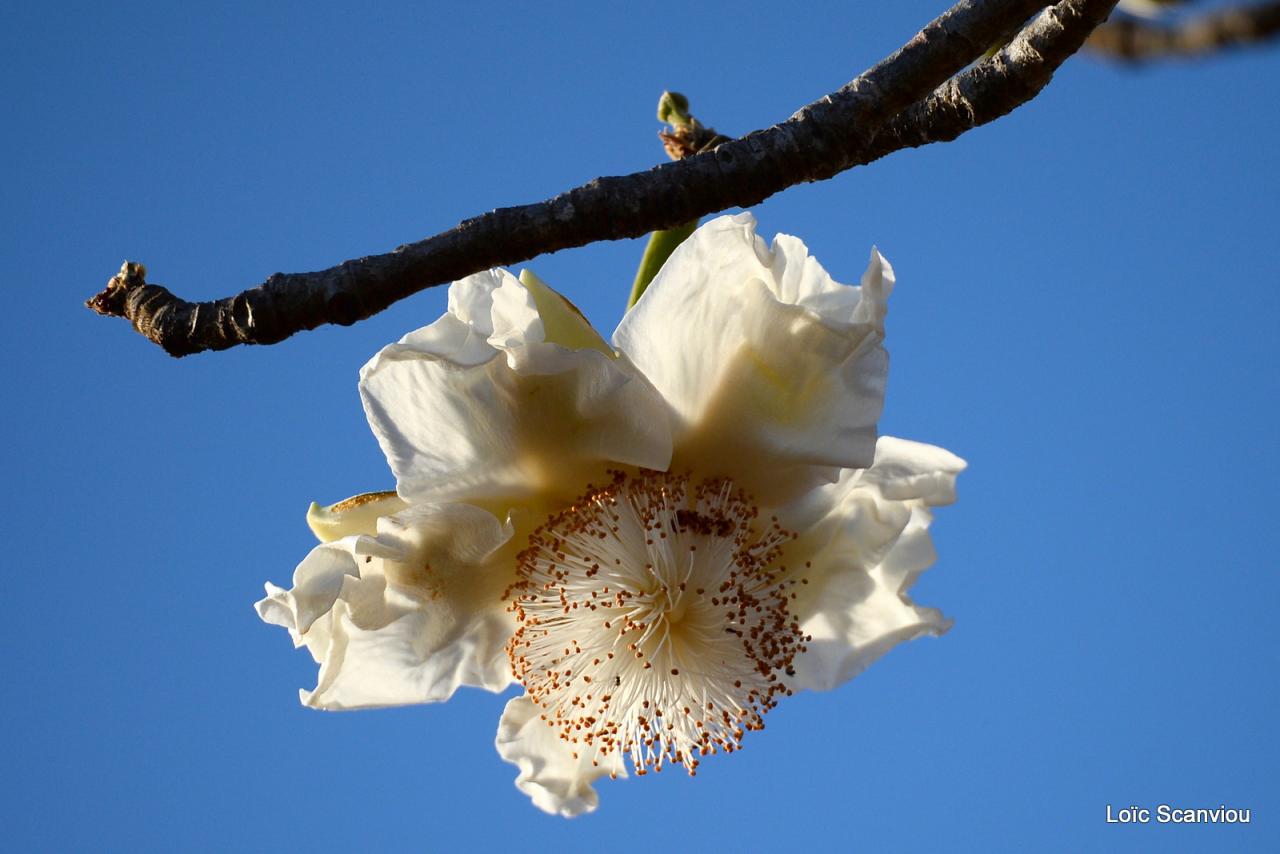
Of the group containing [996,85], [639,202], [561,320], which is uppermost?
[996,85]

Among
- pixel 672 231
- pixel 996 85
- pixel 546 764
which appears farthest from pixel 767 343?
pixel 546 764

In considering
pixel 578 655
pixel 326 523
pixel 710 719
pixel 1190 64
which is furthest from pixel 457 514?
pixel 1190 64

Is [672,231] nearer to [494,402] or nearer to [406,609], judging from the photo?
[494,402]

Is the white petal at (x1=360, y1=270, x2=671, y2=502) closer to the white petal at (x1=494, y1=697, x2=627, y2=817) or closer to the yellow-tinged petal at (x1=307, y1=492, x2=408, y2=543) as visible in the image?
the yellow-tinged petal at (x1=307, y1=492, x2=408, y2=543)

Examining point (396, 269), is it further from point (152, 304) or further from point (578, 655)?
point (578, 655)

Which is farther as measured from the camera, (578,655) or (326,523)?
(578,655)

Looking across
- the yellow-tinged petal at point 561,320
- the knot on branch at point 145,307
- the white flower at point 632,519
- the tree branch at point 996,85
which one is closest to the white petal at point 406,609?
the white flower at point 632,519

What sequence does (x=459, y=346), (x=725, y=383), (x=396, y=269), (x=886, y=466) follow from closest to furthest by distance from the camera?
(x=396, y=269) → (x=459, y=346) → (x=725, y=383) → (x=886, y=466)
